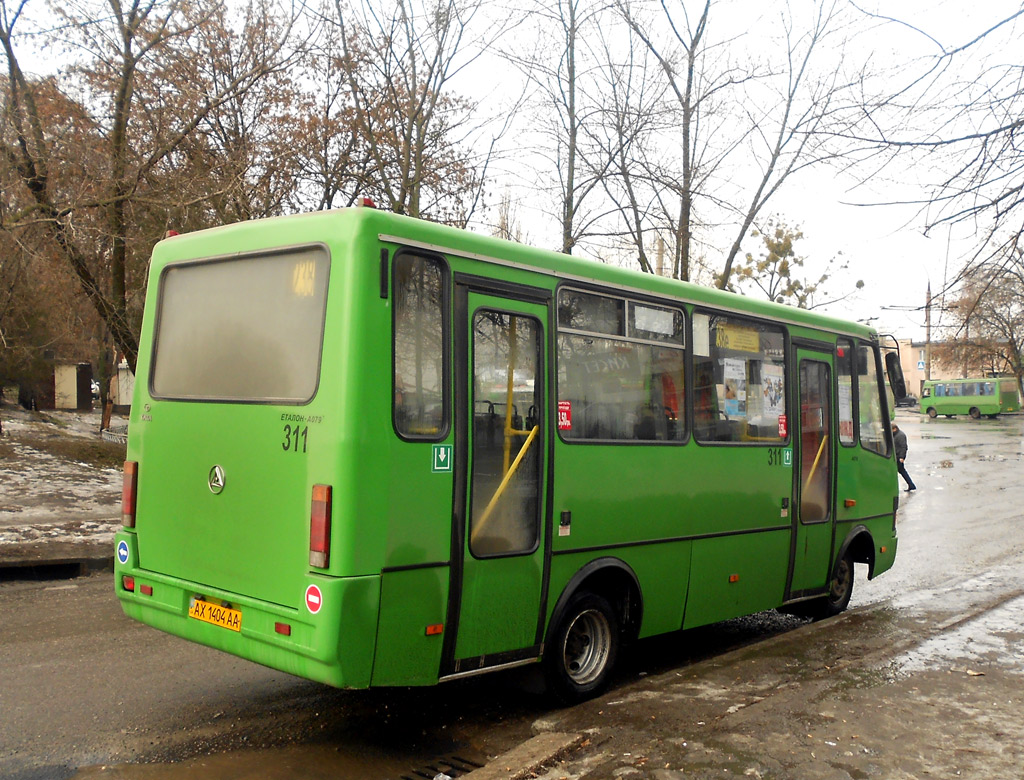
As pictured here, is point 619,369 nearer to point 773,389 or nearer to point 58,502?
point 773,389

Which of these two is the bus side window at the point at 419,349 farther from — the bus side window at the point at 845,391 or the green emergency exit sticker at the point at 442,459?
the bus side window at the point at 845,391

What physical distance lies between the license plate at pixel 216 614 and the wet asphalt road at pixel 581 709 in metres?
0.69

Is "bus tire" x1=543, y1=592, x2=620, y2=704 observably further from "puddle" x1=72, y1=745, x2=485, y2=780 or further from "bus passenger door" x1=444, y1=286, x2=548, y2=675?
"puddle" x1=72, y1=745, x2=485, y2=780

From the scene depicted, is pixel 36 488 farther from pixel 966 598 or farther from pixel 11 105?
pixel 966 598

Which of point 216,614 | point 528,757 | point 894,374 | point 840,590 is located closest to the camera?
point 528,757

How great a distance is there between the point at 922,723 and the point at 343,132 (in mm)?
16432

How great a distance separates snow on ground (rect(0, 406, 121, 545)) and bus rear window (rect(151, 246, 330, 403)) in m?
6.79

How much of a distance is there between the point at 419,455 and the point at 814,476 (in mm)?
4764

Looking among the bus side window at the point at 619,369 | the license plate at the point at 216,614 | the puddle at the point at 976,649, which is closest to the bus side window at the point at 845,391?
the puddle at the point at 976,649

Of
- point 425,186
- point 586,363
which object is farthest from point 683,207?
point 586,363

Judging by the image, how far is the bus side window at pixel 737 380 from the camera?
714 centimetres

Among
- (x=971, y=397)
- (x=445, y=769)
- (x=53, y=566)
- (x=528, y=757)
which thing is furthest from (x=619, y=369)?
(x=971, y=397)

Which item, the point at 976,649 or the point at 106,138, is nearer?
the point at 976,649

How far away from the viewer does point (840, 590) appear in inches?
359
